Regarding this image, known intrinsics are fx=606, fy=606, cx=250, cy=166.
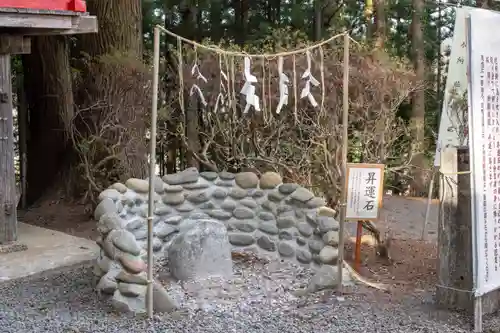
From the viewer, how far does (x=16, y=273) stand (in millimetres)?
5152

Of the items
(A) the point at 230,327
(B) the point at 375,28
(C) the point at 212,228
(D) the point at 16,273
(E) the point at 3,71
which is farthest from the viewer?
(B) the point at 375,28

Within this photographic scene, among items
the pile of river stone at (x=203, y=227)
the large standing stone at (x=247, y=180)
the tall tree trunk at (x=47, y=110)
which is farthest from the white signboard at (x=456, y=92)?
the tall tree trunk at (x=47, y=110)

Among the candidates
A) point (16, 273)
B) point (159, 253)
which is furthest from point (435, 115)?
point (16, 273)

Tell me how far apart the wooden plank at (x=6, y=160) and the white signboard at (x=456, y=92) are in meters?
4.02

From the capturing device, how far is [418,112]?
10.5 metres

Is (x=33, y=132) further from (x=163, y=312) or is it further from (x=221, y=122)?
(x=163, y=312)

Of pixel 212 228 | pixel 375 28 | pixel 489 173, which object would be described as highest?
pixel 375 28

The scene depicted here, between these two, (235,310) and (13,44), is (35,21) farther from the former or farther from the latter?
(235,310)

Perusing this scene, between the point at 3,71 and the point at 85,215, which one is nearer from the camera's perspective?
the point at 3,71

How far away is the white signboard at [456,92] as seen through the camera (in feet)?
15.4

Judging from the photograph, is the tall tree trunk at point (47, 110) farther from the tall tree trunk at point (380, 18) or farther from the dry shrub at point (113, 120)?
the tall tree trunk at point (380, 18)

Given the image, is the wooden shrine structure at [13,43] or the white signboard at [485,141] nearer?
the white signboard at [485,141]

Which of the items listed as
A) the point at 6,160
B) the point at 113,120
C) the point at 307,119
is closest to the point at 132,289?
the point at 6,160

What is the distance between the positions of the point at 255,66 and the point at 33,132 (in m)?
4.30
